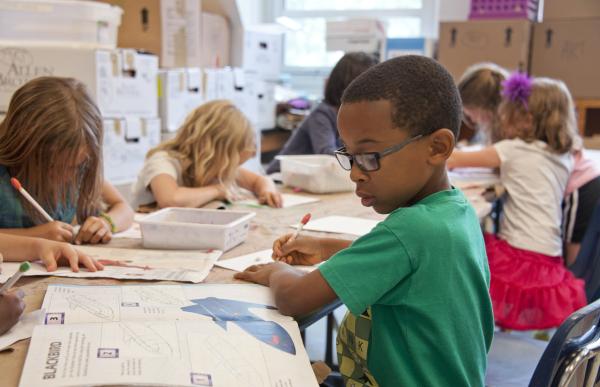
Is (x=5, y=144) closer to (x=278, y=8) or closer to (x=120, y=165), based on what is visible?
(x=120, y=165)

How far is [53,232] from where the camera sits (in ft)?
4.50

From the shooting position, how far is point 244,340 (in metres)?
0.87

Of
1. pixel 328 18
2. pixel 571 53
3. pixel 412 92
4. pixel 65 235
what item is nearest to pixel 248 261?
pixel 65 235

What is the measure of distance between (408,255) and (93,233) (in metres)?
0.78

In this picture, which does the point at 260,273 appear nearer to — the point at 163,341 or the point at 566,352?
the point at 163,341

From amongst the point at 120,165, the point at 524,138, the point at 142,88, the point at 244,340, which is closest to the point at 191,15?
the point at 142,88

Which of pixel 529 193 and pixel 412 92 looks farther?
pixel 529 193

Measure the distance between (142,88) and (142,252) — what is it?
167 cm

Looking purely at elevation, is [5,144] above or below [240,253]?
above

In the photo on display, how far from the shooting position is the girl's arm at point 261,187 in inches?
75.4

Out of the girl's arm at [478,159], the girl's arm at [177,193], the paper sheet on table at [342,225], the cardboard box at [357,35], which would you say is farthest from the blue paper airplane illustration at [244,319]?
the cardboard box at [357,35]

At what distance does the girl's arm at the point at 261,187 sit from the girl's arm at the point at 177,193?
0.45 feet

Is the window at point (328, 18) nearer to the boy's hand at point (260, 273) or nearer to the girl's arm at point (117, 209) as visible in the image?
the girl's arm at point (117, 209)

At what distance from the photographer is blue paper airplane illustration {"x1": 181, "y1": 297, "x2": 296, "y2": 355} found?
0.89 meters
